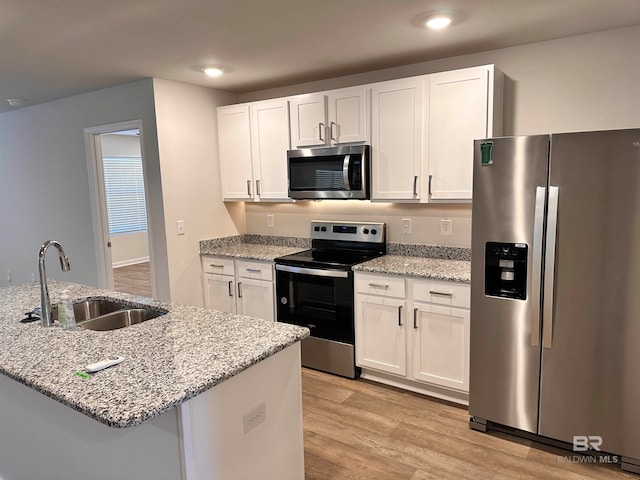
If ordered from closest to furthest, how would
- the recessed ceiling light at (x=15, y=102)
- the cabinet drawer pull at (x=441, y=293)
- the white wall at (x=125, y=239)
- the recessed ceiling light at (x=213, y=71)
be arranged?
the cabinet drawer pull at (x=441, y=293) → the recessed ceiling light at (x=213, y=71) → the recessed ceiling light at (x=15, y=102) → the white wall at (x=125, y=239)

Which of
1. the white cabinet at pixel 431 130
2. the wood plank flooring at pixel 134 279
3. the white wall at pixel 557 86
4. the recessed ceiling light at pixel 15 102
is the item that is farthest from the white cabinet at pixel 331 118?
the wood plank flooring at pixel 134 279

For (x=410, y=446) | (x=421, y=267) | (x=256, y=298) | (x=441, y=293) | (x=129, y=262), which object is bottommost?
(x=410, y=446)

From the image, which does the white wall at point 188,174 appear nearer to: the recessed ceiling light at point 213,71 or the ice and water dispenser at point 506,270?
the recessed ceiling light at point 213,71

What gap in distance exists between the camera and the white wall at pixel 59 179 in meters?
3.79

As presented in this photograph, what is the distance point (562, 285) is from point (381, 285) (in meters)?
1.17

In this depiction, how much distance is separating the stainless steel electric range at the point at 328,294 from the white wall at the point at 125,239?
5626 millimetres

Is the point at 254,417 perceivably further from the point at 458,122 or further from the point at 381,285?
the point at 458,122

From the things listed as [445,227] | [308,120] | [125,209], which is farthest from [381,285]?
[125,209]

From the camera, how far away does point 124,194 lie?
8297 millimetres

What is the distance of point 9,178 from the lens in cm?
529

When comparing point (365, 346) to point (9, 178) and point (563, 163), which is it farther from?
point (9, 178)

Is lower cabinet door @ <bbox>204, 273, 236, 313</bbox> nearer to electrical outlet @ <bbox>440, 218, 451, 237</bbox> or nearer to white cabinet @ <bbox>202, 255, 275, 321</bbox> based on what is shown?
white cabinet @ <bbox>202, 255, 275, 321</bbox>

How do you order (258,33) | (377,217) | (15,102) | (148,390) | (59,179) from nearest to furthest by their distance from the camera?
(148,390), (258,33), (377,217), (15,102), (59,179)

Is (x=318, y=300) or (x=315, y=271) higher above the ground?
(x=315, y=271)
